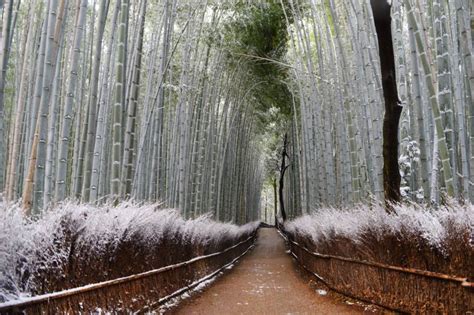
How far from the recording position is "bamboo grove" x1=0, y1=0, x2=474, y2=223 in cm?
386

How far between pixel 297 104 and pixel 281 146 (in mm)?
6816

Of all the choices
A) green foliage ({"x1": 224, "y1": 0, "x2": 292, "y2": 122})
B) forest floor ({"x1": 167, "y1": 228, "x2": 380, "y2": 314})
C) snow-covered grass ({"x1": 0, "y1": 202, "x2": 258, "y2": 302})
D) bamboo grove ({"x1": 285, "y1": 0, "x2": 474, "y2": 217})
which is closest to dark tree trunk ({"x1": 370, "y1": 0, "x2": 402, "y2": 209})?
bamboo grove ({"x1": 285, "y1": 0, "x2": 474, "y2": 217})

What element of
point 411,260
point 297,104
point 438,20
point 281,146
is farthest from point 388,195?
point 281,146

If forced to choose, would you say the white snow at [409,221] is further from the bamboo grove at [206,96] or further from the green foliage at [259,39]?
the green foliage at [259,39]

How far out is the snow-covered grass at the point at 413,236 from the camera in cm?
259

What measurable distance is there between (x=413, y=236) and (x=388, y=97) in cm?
141

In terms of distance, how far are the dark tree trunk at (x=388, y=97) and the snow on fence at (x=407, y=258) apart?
0.31m

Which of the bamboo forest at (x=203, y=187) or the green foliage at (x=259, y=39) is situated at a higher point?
the green foliage at (x=259, y=39)

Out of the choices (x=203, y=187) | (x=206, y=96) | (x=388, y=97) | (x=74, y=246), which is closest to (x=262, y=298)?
(x=388, y=97)

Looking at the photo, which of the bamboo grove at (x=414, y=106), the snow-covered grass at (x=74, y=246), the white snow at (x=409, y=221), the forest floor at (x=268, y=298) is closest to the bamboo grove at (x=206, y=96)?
the bamboo grove at (x=414, y=106)

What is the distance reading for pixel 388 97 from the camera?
161 inches

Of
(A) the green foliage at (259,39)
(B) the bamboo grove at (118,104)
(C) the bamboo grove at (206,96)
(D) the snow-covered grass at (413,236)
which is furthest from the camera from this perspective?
(A) the green foliage at (259,39)

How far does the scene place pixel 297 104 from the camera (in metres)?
13.0

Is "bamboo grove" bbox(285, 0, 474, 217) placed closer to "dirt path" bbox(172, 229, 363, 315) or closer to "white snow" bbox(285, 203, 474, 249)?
"white snow" bbox(285, 203, 474, 249)
